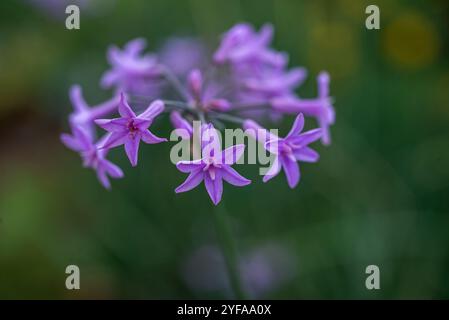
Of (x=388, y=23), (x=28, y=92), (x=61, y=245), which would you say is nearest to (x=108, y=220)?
(x=61, y=245)

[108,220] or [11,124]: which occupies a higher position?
[11,124]

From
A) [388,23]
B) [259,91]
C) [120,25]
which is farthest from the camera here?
[120,25]

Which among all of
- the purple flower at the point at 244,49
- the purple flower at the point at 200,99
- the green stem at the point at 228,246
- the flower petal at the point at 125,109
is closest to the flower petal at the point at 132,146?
the flower petal at the point at 125,109

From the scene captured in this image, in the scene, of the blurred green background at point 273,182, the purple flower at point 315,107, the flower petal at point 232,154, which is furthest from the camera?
the blurred green background at point 273,182

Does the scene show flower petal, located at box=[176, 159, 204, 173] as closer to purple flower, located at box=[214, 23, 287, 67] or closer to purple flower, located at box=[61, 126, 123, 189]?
purple flower, located at box=[61, 126, 123, 189]

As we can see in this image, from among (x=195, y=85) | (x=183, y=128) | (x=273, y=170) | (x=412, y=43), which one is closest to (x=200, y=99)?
(x=195, y=85)

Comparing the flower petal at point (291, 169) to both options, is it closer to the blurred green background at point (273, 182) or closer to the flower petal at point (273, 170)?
the flower petal at point (273, 170)

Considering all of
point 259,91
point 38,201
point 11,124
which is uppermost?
point 11,124

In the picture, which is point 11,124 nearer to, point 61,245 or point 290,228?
point 61,245
